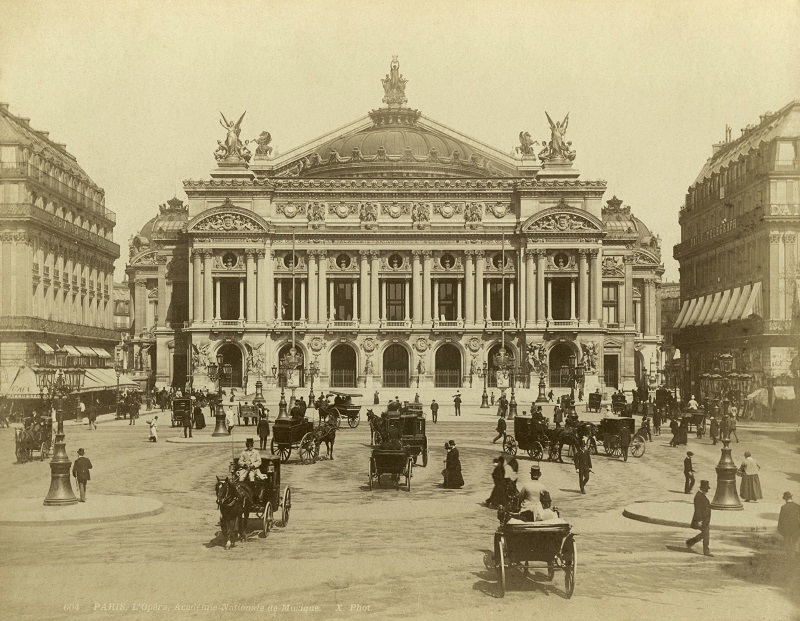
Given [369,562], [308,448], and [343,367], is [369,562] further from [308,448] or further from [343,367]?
[343,367]

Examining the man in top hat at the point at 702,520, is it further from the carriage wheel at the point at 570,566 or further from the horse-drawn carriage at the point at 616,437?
the horse-drawn carriage at the point at 616,437

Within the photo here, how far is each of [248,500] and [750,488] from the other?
47.0ft

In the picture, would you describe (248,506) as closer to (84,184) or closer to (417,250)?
(84,184)

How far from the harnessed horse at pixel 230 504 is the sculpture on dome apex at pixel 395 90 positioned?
329ft

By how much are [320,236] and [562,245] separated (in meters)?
23.3

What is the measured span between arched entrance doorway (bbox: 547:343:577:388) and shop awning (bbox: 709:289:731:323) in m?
33.8

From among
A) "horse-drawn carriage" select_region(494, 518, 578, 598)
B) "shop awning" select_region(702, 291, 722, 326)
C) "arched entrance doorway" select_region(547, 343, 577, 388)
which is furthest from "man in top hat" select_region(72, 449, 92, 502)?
"arched entrance doorway" select_region(547, 343, 577, 388)

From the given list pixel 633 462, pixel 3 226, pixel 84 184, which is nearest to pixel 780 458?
pixel 633 462

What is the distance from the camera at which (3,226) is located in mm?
48594

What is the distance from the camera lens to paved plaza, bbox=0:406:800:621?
16344mm

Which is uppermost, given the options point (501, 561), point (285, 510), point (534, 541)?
point (534, 541)

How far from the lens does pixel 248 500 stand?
2123 centimetres

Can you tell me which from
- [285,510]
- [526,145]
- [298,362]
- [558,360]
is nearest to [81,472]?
[285,510]

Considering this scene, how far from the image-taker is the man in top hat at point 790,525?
19906mm
